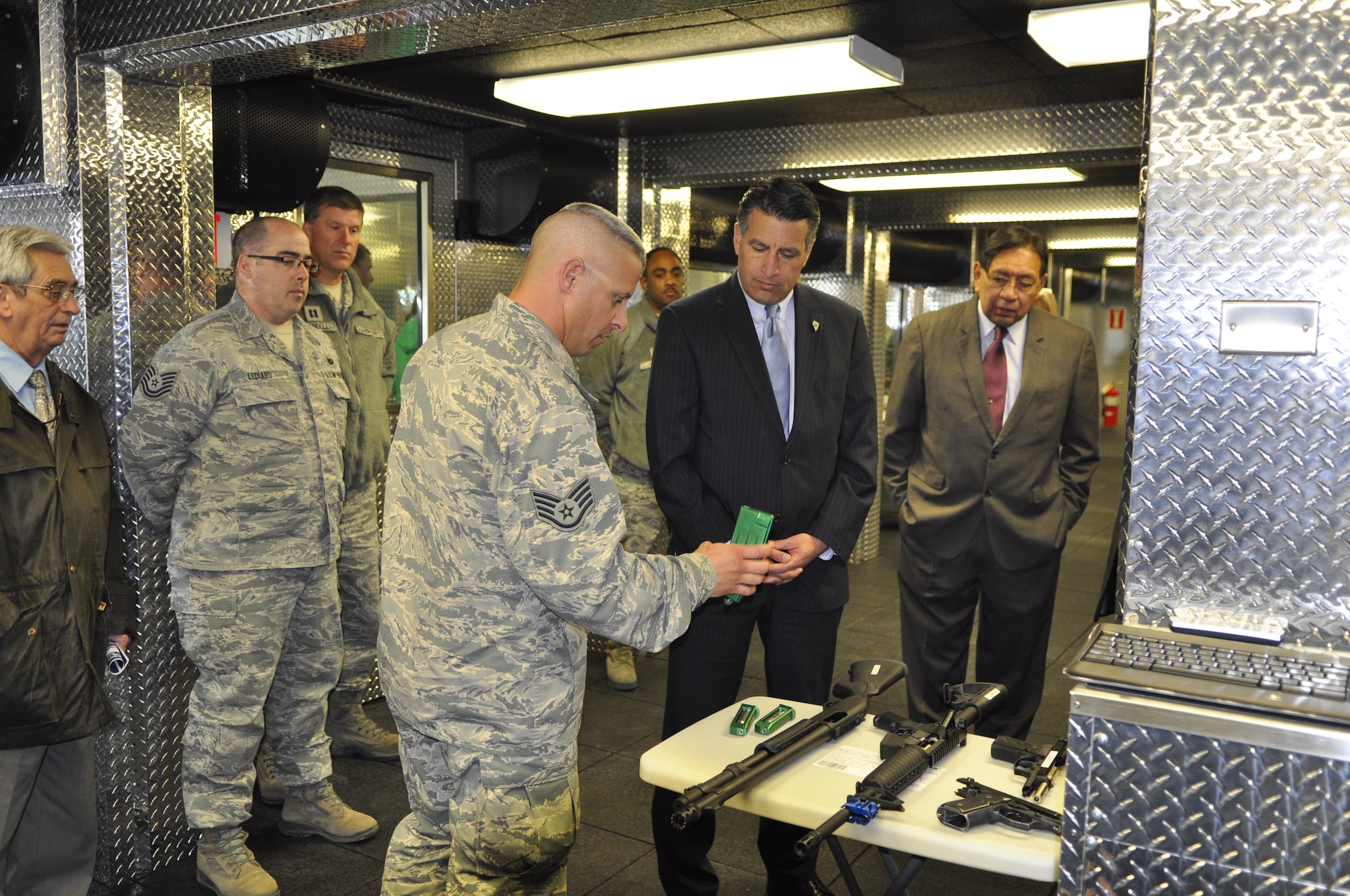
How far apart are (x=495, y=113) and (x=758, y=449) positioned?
124 inches

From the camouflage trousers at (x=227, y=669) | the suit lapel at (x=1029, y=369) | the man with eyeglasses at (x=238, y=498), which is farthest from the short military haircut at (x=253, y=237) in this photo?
the suit lapel at (x=1029, y=369)

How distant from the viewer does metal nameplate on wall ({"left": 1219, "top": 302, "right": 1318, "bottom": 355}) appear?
152 centimetres

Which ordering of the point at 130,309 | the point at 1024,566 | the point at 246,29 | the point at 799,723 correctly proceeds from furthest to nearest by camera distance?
the point at 1024,566 < the point at 130,309 < the point at 246,29 < the point at 799,723

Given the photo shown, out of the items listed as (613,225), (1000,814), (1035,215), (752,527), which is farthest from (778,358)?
(1035,215)

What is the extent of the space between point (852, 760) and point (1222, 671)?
0.67 metres

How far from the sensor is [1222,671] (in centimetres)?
143

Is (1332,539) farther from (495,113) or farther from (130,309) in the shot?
(495,113)

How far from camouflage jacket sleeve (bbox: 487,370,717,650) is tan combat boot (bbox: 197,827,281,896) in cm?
171

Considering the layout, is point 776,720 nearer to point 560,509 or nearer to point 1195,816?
point 560,509

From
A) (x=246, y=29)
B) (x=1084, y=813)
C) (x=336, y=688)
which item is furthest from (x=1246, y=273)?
(x=336, y=688)

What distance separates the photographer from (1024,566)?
3.19 m

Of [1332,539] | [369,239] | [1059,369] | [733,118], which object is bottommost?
[1332,539]

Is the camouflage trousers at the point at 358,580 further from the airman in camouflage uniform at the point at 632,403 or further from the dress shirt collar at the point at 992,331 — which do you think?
the dress shirt collar at the point at 992,331

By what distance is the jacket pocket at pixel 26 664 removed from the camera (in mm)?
2232
